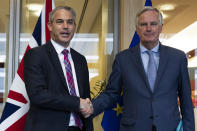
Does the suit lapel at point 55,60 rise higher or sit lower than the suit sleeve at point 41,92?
higher

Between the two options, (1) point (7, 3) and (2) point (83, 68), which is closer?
(2) point (83, 68)

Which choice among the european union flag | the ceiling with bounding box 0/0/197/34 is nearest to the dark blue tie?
the european union flag

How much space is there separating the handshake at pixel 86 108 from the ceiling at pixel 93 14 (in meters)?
1.96

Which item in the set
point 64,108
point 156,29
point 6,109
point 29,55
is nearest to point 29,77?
point 29,55

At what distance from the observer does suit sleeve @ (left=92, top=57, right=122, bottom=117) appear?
2.07 m

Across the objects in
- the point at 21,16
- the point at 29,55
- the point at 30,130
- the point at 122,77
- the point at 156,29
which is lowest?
the point at 30,130

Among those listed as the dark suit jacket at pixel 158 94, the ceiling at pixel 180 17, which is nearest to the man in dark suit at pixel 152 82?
the dark suit jacket at pixel 158 94

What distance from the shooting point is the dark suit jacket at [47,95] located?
70.5 inches

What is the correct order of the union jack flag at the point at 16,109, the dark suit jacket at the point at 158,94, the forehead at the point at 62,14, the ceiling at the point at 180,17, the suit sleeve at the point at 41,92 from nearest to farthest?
the suit sleeve at the point at 41,92, the dark suit jacket at the point at 158,94, the forehead at the point at 62,14, the union jack flag at the point at 16,109, the ceiling at the point at 180,17

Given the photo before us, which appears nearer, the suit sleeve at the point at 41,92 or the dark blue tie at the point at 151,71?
the suit sleeve at the point at 41,92

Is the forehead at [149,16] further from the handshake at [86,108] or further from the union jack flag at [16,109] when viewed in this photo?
the union jack flag at [16,109]

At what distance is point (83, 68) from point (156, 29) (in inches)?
23.4

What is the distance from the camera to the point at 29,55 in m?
1.89

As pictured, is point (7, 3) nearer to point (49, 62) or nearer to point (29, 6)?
point (29, 6)
